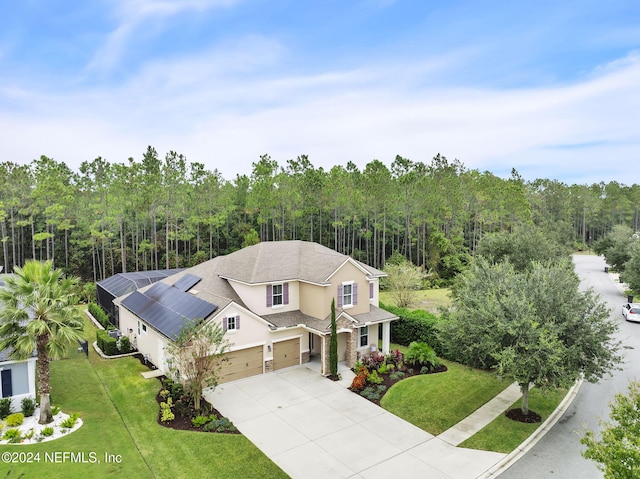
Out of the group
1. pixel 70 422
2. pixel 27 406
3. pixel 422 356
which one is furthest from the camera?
pixel 422 356

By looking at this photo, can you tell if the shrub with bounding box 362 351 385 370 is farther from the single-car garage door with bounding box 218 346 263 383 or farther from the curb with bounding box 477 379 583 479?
the curb with bounding box 477 379 583 479

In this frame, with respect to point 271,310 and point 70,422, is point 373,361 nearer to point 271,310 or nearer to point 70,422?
point 271,310

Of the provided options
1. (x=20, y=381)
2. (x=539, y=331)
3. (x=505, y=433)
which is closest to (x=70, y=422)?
(x=20, y=381)

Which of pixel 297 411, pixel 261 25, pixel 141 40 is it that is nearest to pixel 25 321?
pixel 297 411

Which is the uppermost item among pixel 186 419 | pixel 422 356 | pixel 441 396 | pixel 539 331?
pixel 539 331

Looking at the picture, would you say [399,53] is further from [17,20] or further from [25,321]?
[25,321]

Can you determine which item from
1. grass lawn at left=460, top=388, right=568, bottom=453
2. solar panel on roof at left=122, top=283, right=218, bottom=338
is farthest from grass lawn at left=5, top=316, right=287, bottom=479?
grass lawn at left=460, top=388, right=568, bottom=453

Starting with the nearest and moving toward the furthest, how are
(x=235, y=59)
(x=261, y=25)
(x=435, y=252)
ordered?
(x=261, y=25) → (x=235, y=59) → (x=435, y=252)
